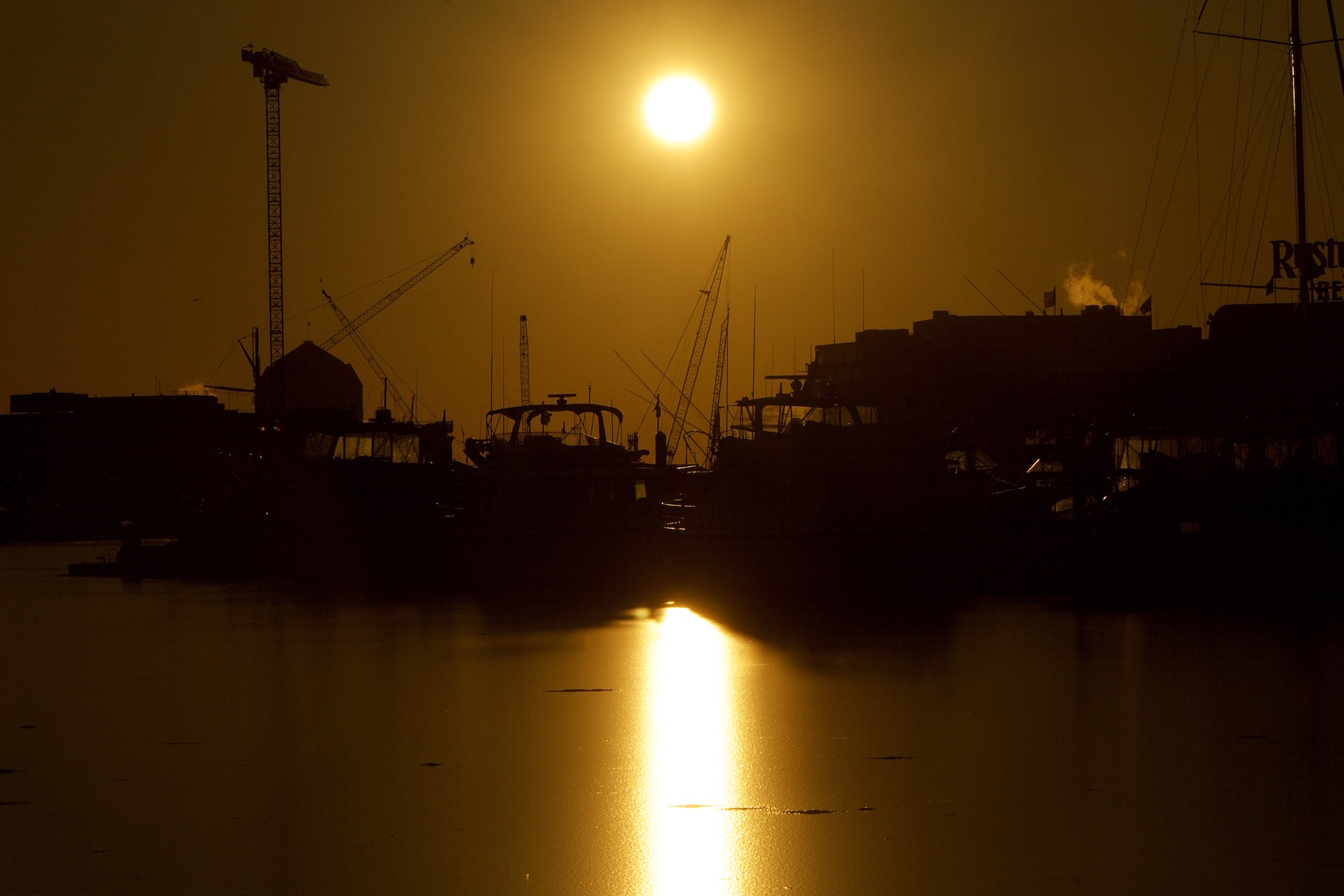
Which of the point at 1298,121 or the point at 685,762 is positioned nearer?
the point at 685,762

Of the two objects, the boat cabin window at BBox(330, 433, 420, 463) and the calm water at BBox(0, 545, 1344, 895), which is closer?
the calm water at BBox(0, 545, 1344, 895)

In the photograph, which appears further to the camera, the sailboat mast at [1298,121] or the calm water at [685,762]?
the sailboat mast at [1298,121]

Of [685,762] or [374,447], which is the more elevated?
[374,447]

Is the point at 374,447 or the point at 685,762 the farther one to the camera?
the point at 374,447

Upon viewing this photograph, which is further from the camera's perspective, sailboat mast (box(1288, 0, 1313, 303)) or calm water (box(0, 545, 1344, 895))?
sailboat mast (box(1288, 0, 1313, 303))

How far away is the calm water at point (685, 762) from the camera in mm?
8539

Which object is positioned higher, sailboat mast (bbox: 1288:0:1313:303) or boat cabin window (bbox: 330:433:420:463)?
sailboat mast (bbox: 1288:0:1313:303)

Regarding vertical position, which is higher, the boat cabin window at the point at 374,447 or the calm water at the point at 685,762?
the boat cabin window at the point at 374,447

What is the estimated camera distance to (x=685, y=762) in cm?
1170

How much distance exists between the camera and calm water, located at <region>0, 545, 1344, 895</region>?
8539 millimetres

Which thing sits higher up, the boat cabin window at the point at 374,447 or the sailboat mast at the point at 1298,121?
the sailboat mast at the point at 1298,121

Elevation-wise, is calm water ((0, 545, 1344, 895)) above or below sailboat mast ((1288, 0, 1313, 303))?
below

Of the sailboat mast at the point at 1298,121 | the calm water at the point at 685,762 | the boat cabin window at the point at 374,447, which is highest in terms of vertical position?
the sailboat mast at the point at 1298,121

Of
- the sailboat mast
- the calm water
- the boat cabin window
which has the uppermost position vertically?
the sailboat mast
